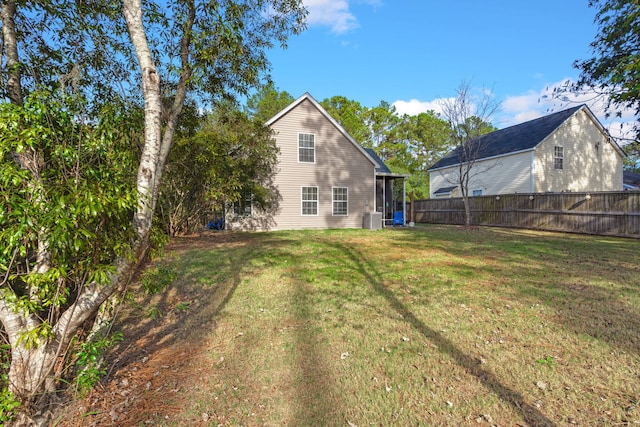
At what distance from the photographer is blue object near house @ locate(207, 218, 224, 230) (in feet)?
52.0

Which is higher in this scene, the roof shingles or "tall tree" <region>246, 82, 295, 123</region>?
"tall tree" <region>246, 82, 295, 123</region>

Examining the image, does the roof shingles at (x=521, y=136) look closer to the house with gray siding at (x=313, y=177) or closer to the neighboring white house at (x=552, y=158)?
the neighboring white house at (x=552, y=158)

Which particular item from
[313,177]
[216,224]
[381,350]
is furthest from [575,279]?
[216,224]

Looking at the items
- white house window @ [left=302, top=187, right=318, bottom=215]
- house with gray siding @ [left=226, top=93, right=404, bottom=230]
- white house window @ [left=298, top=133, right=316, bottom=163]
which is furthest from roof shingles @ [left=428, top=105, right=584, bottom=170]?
white house window @ [left=302, top=187, right=318, bottom=215]

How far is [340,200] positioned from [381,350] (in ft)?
45.4

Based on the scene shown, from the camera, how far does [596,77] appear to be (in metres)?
14.7

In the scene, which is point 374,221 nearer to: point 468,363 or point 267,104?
point 468,363

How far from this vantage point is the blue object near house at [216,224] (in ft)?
52.0

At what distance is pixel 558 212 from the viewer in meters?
Answer: 15.1

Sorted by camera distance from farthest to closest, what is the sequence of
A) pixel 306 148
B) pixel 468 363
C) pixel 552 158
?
pixel 552 158
pixel 306 148
pixel 468 363

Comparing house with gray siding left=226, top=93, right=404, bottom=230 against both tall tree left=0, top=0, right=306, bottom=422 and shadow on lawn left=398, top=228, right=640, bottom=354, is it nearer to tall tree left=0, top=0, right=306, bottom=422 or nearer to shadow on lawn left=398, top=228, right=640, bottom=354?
shadow on lawn left=398, top=228, right=640, bottom=354

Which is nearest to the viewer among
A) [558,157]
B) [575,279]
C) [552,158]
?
[575,279]

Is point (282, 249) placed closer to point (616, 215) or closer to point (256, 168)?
point (256, 168)

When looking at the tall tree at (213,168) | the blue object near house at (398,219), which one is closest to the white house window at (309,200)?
the tall tree at (213,168)
